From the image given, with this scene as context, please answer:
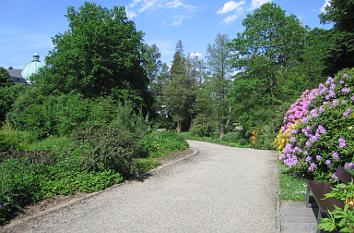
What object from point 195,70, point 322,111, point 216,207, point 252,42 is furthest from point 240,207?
point 195,70

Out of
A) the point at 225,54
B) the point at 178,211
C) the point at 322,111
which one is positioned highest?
the point at 225,54

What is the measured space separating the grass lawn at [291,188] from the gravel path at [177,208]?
221 mm

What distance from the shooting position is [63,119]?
60.1ft

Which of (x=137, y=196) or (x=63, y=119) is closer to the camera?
(x=137, y=196)

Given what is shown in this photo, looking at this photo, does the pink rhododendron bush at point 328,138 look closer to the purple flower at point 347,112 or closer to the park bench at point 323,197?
the purple flower at point 347,112

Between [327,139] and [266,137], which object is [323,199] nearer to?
[327,139]

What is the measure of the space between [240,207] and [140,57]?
3019 cm

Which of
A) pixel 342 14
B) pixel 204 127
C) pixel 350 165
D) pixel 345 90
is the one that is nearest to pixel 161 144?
pixel 345 90

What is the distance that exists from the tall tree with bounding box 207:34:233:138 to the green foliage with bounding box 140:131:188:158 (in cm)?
2831

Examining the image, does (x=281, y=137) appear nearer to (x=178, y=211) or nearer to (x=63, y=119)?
(x=178, y=211)

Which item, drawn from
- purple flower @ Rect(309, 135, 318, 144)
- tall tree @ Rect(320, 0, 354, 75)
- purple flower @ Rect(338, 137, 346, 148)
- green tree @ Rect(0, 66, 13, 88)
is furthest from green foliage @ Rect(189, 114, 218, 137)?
purple flower @ Rect(338, 137, 346, 148)

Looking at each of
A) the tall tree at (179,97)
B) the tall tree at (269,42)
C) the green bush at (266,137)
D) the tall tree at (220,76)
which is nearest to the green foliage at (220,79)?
the tall tree at (220,76)

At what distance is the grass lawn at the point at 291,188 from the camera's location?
8.13 metres

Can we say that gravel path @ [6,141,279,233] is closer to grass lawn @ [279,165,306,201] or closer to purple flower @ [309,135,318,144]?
grass lawn @ [279,165,306,201]
